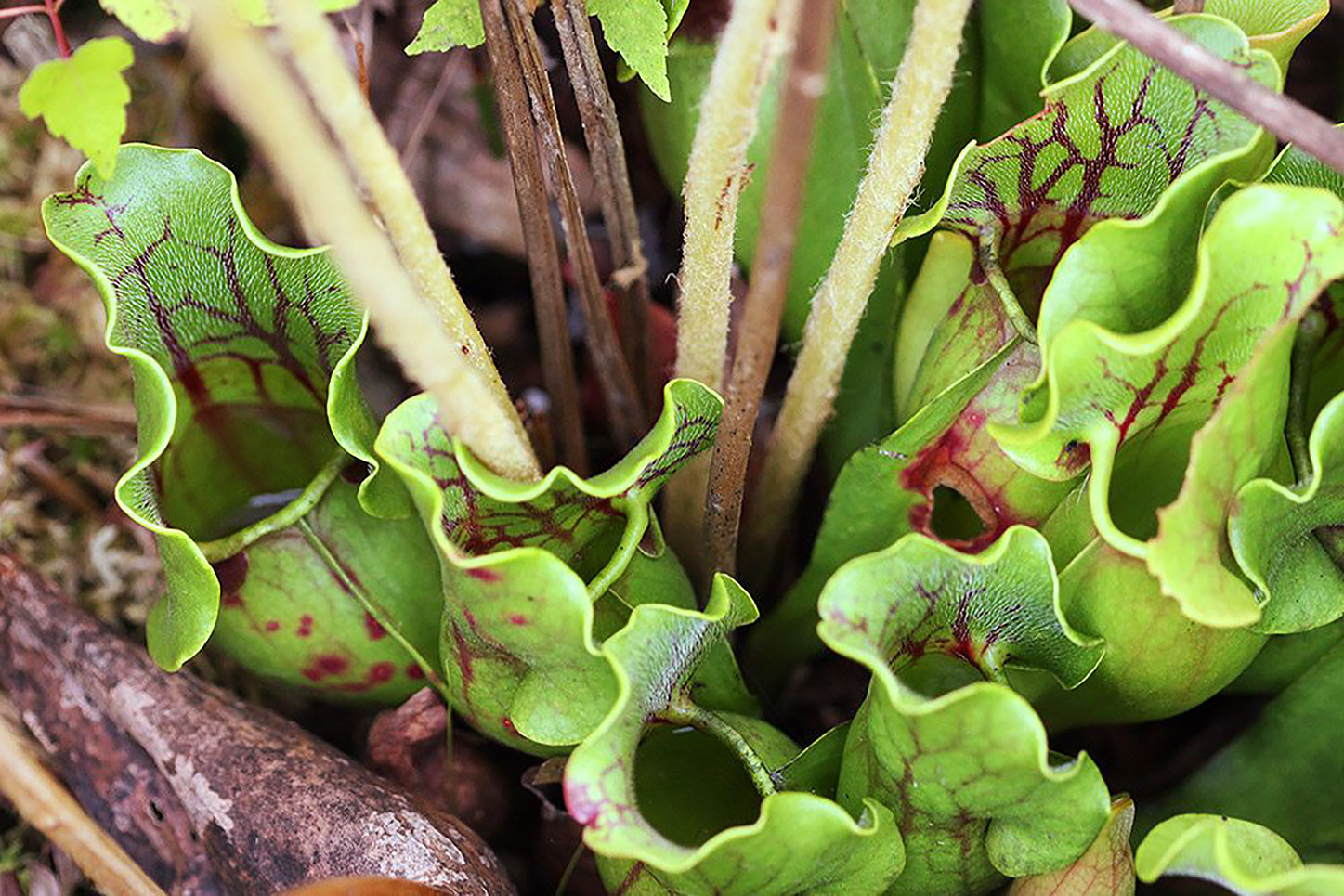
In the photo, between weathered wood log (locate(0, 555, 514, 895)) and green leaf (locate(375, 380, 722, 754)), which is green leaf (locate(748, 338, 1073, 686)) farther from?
weathered wood log (locate(0, 555, 514, 895))

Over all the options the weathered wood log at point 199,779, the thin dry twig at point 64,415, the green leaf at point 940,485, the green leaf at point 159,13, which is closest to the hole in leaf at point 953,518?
the green leaf at point 940,485

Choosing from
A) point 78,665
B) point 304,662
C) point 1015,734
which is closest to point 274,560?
point 304,662

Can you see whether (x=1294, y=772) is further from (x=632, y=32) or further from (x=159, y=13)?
(x=159, y=13)

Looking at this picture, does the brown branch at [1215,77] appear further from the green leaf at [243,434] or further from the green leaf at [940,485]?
the green leaf at [243,434]

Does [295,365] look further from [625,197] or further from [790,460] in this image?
[790,460]

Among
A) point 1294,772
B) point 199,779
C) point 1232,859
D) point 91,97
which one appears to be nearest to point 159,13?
point 91,97

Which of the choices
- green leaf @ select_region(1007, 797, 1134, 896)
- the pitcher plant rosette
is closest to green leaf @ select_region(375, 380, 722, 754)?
the pitcher plant rosette
